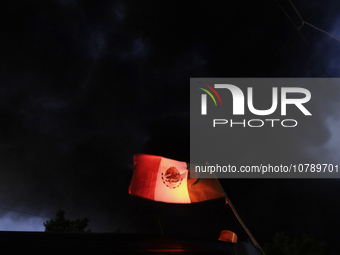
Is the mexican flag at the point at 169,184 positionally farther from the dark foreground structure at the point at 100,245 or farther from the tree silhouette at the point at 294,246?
the tree silhouette at the point at 294,246

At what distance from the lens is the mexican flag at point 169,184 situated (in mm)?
5801

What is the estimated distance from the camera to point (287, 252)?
14672 millimetres

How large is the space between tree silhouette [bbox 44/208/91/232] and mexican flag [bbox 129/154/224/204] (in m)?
15.8

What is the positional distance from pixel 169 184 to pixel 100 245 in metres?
4.11

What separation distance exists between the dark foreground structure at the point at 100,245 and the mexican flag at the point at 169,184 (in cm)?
370

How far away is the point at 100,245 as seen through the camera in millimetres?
2008

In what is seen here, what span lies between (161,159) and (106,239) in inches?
165

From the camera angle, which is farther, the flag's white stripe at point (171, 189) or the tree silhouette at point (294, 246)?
the tree silhouette at point (294, 246)

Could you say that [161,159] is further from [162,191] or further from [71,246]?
[71,246]

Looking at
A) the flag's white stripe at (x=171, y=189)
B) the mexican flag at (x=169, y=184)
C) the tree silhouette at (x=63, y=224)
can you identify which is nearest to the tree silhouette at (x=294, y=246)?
the mexican flag at (x=169, y=184)

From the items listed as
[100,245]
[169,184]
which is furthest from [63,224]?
[100,245]

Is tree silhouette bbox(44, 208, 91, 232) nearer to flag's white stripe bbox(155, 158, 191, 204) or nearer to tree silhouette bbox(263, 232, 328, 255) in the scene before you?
flag's white stripe bbox(155, 158, 191, 204)

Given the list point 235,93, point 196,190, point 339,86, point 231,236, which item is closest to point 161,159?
point 196,190

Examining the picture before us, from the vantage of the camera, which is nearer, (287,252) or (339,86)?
(339,86)
